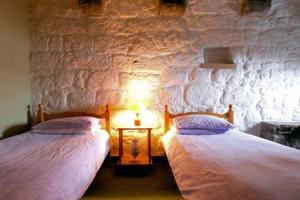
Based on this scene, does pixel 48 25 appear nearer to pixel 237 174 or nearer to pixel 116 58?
pixel 116 58

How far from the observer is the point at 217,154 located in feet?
6.42

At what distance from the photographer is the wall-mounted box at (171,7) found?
3.33m

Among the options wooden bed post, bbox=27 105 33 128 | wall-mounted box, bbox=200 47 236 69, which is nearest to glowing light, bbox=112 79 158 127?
wall-mounted box, bbox=200 47 236 69

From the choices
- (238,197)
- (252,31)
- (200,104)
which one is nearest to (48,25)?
(200,104)

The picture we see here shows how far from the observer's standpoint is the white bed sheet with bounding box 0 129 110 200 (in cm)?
125

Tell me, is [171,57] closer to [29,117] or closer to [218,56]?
[218,56]

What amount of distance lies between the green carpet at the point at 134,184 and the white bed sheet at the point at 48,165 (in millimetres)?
361

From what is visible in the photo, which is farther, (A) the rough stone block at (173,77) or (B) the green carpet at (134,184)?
(A) the rough stone block at (173,77)

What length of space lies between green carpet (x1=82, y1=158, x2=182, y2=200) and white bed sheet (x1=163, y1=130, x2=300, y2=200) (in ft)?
1.52

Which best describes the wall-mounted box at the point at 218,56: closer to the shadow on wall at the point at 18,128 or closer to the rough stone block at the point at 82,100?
the rough stone block at the point at 82,100

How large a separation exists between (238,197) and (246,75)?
260cm

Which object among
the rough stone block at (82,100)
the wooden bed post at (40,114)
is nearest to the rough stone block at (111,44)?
the rough stone block at (82,100)

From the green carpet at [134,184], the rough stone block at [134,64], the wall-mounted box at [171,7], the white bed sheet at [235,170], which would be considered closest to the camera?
the white bed sheet at [235,170]

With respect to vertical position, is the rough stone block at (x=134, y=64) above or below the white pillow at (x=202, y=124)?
above
